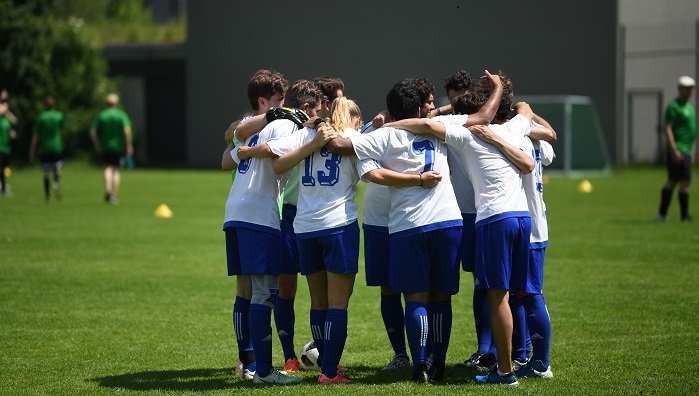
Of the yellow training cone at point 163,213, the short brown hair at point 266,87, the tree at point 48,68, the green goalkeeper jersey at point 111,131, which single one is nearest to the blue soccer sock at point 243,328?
the short brown hair at point 266,87

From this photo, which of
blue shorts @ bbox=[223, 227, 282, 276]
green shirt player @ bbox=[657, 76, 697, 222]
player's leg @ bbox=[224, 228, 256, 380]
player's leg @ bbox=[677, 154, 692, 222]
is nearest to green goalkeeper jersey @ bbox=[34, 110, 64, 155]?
green shirt player @ bbox=[657, 76, 697, 222]

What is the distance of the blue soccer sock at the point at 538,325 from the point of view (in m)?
6.77

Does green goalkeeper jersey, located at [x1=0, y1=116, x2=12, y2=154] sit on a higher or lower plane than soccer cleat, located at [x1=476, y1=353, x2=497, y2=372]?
higher

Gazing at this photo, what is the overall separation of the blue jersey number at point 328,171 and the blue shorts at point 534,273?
1353 mm

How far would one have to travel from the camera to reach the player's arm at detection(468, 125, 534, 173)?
6.65m

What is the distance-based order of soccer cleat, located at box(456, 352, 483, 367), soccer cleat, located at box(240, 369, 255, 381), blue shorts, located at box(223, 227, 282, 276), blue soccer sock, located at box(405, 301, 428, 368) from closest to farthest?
blue soccer sock, located at box(405, 301, 428, 368) < blue shorts, located at box(223, 227, 282, 276) < soccer cleat, located at box(240, 369, 255, 381) < soccer cleat, located at box(456, 352, 483, 367)

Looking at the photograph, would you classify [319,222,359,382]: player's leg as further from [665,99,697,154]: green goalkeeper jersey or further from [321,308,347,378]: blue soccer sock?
[665,99,697,154]: green goalkeeper jersey

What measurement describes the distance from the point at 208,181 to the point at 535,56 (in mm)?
11906

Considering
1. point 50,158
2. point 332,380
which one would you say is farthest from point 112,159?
point 332,380

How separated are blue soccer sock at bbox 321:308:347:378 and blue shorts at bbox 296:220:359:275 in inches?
10.9

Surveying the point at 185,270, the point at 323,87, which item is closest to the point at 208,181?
the point at 185,270

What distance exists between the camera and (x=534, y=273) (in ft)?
22.2

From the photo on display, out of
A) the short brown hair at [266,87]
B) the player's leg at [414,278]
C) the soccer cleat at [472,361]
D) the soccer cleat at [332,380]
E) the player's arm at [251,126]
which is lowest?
the soccer cleat at [472,361]

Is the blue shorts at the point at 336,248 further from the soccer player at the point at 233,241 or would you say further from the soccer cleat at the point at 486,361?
the soccer cleat at the point at 486,361
